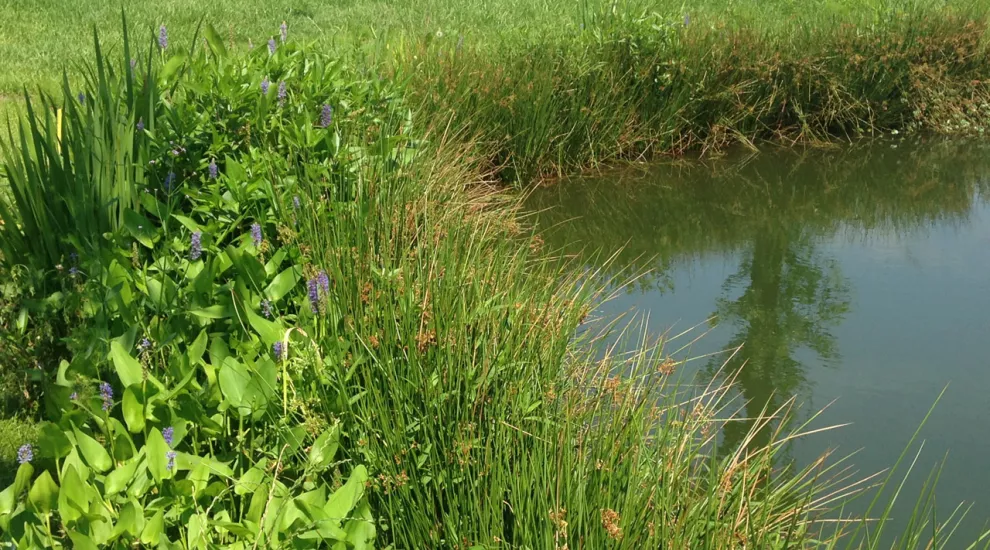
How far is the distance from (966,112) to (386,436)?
8.15 m

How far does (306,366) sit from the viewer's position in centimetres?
289

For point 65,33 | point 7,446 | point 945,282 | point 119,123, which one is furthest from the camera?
point 65,33

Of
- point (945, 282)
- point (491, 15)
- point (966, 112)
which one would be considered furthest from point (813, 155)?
point (491, 15)

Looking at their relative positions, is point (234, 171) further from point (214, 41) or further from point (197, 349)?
point (214, 41)

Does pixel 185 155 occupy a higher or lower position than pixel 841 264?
higher

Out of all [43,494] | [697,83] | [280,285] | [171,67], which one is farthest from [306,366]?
[697,83]

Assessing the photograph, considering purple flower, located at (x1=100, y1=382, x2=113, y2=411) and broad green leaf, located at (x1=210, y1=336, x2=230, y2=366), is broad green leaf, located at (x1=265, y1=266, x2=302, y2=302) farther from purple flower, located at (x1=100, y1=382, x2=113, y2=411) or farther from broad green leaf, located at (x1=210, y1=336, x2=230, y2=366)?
purple flower, located at (x1=100, y1=382, x2=113, y2=411)

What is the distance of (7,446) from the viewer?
10.5 ft

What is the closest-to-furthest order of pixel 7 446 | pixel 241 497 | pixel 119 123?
pixel 241 497
pixel 7 446
pixel 119 123

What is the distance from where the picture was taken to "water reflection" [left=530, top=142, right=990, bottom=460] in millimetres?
5055

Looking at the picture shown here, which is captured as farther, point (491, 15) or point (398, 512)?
point (491, 15)

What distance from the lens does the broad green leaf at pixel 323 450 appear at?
253 centimetres

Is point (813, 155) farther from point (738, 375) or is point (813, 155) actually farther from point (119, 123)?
point (119, 123)

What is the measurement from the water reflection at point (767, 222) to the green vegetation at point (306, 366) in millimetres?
964
